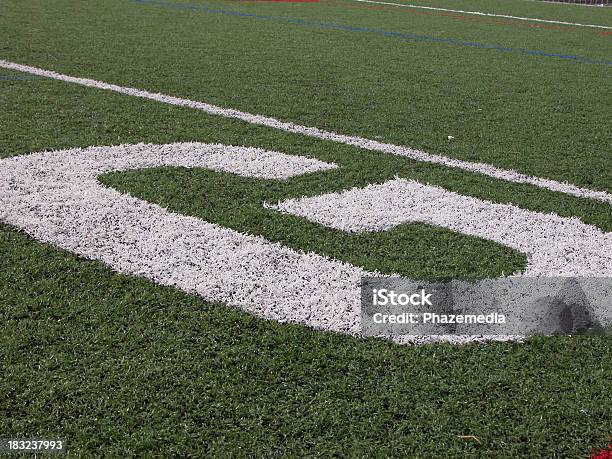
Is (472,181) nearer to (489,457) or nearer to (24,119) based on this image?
(489,457)

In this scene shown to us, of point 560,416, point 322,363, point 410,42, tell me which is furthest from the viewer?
point 410,42

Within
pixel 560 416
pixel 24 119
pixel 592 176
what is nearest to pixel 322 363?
pixel 560 416

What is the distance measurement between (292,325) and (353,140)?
96.1 inches

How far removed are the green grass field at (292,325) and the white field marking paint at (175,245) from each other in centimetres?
8

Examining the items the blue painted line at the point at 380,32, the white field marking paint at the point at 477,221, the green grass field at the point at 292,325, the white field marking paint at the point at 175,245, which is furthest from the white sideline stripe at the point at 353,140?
the blue painted line at the point at 380,32

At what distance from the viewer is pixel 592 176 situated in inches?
167

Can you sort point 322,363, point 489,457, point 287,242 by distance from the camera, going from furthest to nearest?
1. point 287,242
2. point 322,363
3. point 489,457

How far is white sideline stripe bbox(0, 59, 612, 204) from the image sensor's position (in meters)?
4.04

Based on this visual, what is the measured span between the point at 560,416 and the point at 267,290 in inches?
42.0

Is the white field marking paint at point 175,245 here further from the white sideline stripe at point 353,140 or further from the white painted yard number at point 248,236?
the white sideline stripe at point 353,140

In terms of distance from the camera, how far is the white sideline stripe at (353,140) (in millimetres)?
4035

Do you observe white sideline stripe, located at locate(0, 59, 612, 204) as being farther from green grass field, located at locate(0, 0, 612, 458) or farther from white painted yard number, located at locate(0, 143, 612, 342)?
white painted yard number, located at locate(0, 143, 612, 342)

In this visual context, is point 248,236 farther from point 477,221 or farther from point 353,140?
point 353,140

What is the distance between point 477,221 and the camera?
136 inches
